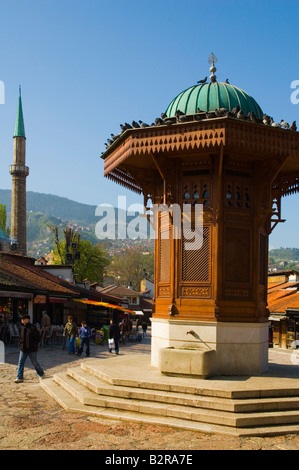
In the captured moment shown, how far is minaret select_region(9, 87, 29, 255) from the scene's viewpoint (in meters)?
62.9

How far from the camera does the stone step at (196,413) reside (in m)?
7.10

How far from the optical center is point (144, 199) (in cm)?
1154

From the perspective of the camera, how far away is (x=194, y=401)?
760 centimetres

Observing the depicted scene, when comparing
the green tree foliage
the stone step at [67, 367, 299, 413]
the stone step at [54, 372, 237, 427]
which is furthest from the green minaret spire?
the stone step at [67, 367, 299, 413]

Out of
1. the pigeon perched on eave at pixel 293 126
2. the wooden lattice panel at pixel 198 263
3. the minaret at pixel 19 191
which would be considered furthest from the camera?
the minaret at pixel 19 191

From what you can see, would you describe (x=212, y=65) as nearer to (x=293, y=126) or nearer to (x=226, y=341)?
(x=293, y=126)

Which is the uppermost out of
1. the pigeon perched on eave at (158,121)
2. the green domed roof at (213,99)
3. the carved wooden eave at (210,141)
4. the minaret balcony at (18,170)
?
the minaret balcony at (18,170)

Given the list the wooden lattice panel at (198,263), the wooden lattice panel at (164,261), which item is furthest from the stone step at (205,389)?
the wooden lattice panel at (164,261)

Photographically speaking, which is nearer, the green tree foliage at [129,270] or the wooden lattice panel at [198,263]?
the wooden lattice panel at [198,263]

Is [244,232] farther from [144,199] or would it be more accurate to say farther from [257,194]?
[144,199]

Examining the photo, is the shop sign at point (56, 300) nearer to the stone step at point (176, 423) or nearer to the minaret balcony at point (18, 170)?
the stone step at point (176, 423)

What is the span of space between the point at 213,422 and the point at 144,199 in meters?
5.84

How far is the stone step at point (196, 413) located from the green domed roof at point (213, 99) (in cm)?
634
